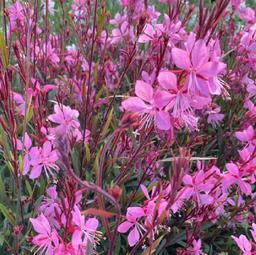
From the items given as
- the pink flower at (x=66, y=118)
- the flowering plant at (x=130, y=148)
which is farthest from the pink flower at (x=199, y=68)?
the pink flower at (x=66, y=118)

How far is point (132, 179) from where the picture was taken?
1882 millimetres

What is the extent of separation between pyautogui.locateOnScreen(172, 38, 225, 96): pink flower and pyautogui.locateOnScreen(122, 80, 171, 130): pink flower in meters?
0.06

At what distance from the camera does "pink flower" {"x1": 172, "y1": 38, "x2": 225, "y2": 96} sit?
0.92m

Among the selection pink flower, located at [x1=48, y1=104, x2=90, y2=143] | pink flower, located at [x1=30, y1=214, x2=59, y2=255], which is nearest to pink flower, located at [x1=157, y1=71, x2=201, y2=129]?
pink flower, located at [x1=30, y1=214, x2=59, y2=255]

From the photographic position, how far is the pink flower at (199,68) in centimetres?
92

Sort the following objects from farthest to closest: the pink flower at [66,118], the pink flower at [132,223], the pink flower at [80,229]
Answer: the pink flower at [66,118] → the pink flower at [132,223] → the pink flower at [80,229]

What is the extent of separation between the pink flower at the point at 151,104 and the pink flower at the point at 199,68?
0.06 metres

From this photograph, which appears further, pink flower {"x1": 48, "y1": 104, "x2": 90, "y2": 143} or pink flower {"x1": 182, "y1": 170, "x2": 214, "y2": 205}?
pink flower {"x1": 48, "y1": 104, "x2": 90, "y2": 143}

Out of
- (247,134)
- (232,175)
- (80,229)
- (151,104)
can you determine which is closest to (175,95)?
(151,104)

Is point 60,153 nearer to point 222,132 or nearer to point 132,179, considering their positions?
point 132,179

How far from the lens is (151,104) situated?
38.3 inches

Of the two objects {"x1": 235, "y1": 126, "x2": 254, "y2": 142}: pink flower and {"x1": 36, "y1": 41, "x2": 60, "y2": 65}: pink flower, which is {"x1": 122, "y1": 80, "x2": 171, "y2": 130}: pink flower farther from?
{"x1": 36, "y1": 41, "x2": 60, "y2": 65}: pink flower

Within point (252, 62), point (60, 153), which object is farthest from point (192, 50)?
point (252, 62)

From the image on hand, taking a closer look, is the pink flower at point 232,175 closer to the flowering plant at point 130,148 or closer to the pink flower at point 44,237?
the flowering plant at point 130,148
